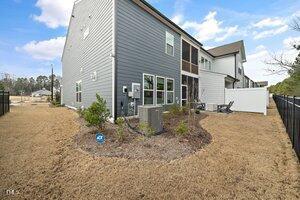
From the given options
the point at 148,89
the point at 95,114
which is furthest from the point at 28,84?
the point at 95,114

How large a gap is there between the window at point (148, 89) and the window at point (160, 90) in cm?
63

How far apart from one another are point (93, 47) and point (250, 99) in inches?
503

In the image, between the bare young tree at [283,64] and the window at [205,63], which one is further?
the window at [205,63]

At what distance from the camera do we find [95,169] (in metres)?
4.92

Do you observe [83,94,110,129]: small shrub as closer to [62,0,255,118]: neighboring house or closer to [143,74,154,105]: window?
[62,0,255,118]: neighboring house

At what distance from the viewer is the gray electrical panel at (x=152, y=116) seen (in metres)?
7.52

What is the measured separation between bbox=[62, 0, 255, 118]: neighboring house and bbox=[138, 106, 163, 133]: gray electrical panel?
2.78 m

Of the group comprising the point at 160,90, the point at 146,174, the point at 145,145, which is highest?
the point at 160,90

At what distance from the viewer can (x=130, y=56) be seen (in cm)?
1113

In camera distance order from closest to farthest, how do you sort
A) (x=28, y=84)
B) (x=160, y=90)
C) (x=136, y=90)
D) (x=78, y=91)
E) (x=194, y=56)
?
(x=136, y=90), (x=160, y=90), (x=78, y=91), (x=194, y=56), (x=28, y=84)

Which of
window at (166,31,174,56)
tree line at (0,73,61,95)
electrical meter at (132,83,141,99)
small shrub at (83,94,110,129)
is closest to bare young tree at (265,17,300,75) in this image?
window at (166,31,174,56)

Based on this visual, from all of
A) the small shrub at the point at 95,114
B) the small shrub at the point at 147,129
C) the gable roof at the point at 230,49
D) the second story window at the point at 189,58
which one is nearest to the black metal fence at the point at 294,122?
the small shrub at the point at 147,129

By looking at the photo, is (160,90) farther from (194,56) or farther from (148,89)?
(194,56)

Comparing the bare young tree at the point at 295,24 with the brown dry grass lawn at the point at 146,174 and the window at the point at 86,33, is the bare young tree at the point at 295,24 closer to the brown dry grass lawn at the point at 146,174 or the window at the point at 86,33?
the brown dry grass lawn at the point at 146,174
